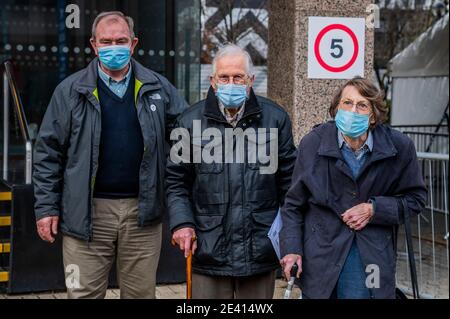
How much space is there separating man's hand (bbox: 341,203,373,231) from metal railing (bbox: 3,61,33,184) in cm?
376

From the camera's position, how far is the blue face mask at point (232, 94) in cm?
391

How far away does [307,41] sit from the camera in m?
6.56

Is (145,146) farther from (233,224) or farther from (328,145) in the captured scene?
(328,145)

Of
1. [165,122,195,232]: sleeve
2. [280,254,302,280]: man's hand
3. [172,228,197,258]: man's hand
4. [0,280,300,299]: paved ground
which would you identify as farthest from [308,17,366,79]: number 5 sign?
[280,254,302,280]: man's hand

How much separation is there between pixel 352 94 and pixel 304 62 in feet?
9.63

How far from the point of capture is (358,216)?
3.57 m

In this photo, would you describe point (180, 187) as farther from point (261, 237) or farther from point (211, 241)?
point (261, 237)

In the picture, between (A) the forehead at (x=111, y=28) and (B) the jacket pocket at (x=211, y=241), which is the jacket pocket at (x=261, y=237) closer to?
(B) the jacket pocket at (x=211, y=241)

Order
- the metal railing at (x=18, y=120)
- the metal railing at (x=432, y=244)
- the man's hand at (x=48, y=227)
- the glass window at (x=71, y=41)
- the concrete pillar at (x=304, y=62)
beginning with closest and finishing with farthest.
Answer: the man's hand at (x=48, y=227) < the concrete pillar at (x=304, y=62) < the metal railing at (x=18, y=120) < the metal railing at (x=432, y=244) < the glass window at (x=71, y=41)

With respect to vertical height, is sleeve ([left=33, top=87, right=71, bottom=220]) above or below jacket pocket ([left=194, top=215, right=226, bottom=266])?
above

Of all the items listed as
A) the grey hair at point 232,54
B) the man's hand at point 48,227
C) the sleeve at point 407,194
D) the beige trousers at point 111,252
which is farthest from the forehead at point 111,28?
the sleeve at point 407,194

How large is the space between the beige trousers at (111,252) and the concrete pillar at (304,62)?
8.09 ft

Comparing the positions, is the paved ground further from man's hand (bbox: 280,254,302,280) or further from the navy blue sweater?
man's hand (bbox: 280,254,302,280)

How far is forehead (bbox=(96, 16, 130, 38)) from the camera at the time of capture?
437cm
